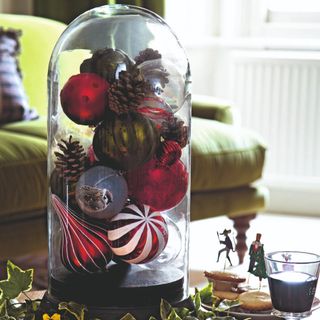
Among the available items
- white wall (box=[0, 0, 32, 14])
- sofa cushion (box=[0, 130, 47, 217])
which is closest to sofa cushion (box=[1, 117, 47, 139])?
sofa cushion (box=[0, 130, 47, 217])

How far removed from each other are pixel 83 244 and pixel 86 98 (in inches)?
8.0

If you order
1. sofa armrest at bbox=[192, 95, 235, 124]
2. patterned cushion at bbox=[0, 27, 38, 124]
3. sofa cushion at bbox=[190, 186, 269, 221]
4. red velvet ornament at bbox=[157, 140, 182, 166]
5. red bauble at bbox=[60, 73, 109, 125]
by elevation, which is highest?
red bauble at bbox=[60, 73, 109, 125]

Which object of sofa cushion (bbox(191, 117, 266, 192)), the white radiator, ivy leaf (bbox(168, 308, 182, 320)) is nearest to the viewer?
ivy leaf (bbox(168, 308, 182, 320))

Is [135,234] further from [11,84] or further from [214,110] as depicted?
[214,110]

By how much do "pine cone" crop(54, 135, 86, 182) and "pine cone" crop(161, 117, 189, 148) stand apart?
12cm

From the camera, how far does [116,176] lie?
1.25 m

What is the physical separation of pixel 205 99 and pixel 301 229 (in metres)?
0.83

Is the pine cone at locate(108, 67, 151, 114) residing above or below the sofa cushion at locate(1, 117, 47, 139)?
above

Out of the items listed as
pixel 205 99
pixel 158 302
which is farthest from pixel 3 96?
pixel 158 302

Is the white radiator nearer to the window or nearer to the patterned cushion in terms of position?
the window

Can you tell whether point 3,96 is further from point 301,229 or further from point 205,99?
point 301,229

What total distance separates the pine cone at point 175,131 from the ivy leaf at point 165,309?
0.23 meters

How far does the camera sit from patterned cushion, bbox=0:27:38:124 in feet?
9.46

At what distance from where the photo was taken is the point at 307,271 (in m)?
1.28
